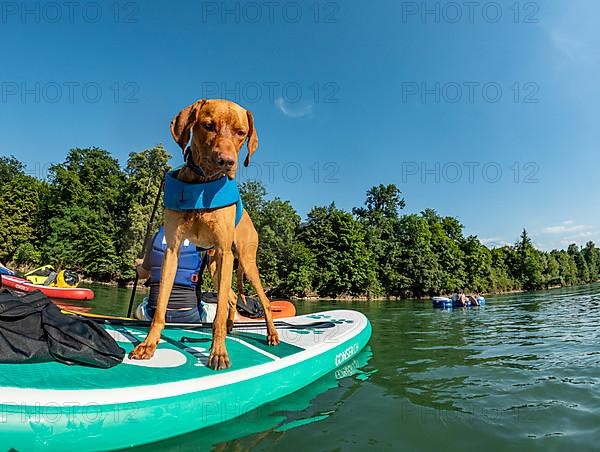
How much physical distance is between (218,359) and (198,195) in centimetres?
144

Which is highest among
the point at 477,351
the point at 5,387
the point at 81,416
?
the point at 5,387

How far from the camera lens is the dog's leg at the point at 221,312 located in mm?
3084

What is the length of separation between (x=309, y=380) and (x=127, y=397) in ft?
6.38

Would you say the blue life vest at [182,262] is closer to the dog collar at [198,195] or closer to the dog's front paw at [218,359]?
the dog collar at [198,195]

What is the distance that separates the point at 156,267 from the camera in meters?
4.96

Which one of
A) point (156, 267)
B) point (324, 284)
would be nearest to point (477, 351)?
point (156, 267)

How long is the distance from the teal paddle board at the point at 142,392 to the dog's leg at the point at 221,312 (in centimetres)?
10

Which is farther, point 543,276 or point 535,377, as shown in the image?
point 543,276

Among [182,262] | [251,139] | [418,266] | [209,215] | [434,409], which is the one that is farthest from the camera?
[418,266]

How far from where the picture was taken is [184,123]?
3189 mm

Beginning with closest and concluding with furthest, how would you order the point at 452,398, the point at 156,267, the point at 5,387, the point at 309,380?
1. the point at 5,387
2. the point at 452,398
3. the point at 309,380
4. the point at 156,267

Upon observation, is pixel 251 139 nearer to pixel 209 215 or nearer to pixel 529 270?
pixel 209 215

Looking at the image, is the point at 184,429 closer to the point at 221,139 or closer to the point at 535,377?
the point at 221,139

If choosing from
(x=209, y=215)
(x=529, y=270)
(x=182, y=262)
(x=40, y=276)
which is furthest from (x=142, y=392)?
(x=529, y=270)
